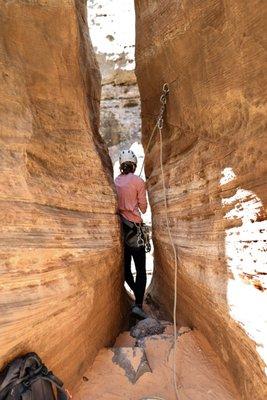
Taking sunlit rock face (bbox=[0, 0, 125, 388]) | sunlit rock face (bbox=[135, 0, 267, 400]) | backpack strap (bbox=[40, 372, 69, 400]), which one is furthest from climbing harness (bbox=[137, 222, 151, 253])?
backpack strap (bbox=[40, 372, 69, 400])

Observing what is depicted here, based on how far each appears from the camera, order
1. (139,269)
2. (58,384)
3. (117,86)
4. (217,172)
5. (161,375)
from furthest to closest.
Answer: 1. (117,86)
2. (139,269)
3. (217,172)
4. (161,375)
5. (58,384)

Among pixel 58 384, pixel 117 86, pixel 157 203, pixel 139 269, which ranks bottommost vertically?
pixel 58 384

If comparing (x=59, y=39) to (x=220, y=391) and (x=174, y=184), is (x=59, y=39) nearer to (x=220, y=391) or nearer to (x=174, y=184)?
(x=174, y=184)

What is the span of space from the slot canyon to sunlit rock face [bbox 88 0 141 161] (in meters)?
8.65

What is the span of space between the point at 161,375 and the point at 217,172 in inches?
75.8

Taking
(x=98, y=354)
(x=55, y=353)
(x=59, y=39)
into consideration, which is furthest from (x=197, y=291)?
(x=59, y=39)

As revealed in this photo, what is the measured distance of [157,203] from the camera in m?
5.20

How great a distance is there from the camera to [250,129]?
2.99 meters

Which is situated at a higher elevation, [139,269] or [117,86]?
[117,86]

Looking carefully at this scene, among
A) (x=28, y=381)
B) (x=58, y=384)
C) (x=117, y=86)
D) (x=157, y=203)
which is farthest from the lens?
(x=117, y=86)

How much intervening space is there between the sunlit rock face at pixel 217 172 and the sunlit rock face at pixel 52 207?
96 centimetres

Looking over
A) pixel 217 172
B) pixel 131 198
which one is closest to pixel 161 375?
pixel 217 172

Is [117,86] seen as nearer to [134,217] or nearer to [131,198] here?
[131,198]

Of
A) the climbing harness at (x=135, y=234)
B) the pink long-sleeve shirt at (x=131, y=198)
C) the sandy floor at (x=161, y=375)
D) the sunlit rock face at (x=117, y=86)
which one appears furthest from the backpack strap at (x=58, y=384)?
the sunlit rock face at (x=117, y=86)
